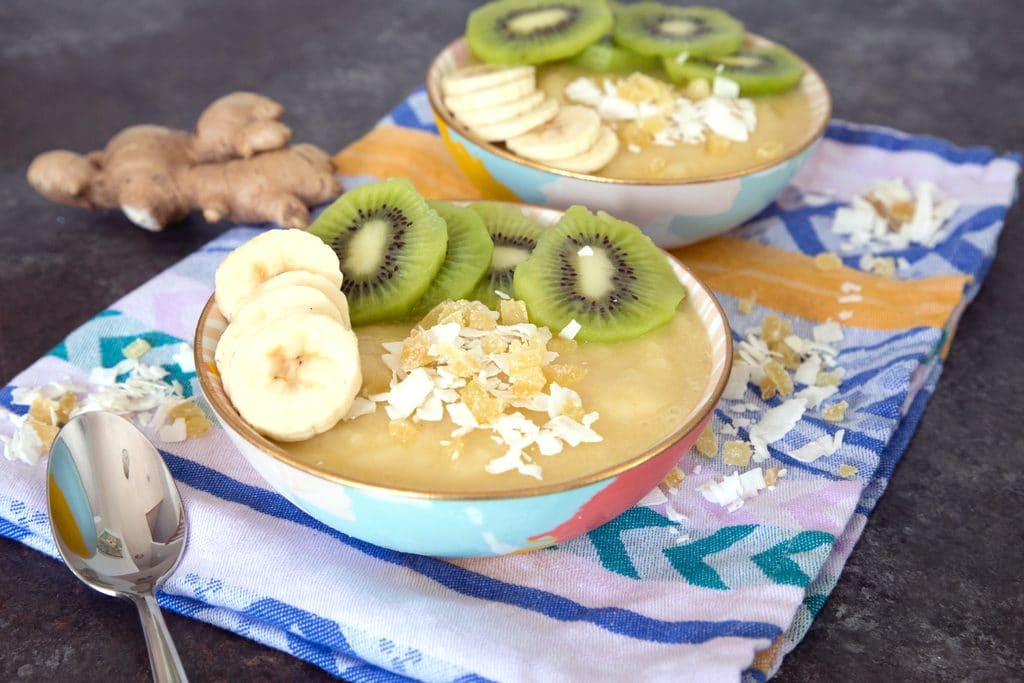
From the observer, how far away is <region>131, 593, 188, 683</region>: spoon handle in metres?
1.48

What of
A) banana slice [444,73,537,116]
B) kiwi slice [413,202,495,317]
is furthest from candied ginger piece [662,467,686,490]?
banana slice [444,73,537,116]

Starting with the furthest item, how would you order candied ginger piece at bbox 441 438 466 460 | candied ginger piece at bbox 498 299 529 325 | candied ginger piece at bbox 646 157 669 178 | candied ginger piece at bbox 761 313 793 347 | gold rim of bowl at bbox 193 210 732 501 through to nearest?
candied ginger piece at bbox 646 157 669 178 < candied ginger piece at bbox 761 313 793 347 < candied ginger piece at bbox 498 299 529 325 < candied ginger piece at bbox 441 438 466 460 < gold rim of bowl at bbox 193 210 732 501

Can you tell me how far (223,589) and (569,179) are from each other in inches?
41.8

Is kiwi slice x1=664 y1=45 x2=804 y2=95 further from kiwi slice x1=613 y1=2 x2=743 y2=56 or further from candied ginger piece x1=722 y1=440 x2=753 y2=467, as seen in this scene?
candied ginger piece x1=722 y1=440 x2=753 y2=467

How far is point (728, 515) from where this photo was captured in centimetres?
180

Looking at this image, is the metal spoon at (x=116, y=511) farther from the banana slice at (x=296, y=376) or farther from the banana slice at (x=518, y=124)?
the banana slice at (x=518, y=124)

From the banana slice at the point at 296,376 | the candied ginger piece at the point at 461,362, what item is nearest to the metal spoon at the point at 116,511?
the banana slice at the point at 296,376

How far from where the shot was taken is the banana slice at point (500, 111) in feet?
7.70

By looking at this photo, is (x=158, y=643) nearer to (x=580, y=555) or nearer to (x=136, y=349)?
(x=580, y=555)

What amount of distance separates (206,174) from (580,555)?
136 cm

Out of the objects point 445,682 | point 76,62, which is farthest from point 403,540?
point 76,62

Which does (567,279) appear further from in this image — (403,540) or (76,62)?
(76,62)

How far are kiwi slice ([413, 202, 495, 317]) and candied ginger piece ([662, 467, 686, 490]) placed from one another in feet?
1.48

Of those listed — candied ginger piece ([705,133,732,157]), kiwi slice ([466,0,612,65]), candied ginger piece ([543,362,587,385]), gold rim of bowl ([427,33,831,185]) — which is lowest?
candied ginger piece ([705,133,732,157])
